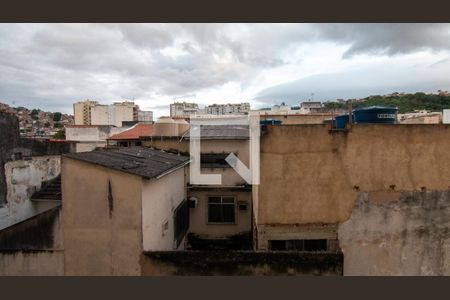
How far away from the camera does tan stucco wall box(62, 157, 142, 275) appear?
7.45 m

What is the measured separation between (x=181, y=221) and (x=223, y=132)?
5023 millimetres

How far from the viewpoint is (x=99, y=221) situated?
24.7 ft

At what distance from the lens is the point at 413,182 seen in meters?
8.60

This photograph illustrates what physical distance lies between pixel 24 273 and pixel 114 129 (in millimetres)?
22875

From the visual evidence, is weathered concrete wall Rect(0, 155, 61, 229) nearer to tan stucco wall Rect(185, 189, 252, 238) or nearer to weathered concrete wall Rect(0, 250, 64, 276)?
weathered concrete wall Rect(0, 250, 64, 276)

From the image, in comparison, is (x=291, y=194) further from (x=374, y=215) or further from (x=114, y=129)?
(x=114, y=129)

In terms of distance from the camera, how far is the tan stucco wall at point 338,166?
28.0 feet

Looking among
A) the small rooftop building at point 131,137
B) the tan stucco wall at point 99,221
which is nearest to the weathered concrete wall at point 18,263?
the tan stucco wall at point 99,221

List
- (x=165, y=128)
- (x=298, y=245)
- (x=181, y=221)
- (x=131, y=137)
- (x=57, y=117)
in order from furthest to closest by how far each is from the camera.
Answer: (x=57, y=117)
(x=131, y=137)
(x=165, y=128)
(x=181, y=221)
(x=298, y=245)

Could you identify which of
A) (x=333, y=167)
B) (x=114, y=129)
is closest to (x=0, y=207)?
(x=333, y=167)

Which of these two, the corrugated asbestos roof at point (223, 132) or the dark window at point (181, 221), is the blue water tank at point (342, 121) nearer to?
the corrugated asbestos roof at point (223, 132)

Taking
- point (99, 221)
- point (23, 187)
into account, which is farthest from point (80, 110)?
point (99, 221)

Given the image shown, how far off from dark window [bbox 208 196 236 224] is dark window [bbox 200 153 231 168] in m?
1.58

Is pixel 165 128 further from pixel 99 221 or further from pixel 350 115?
pixel 350 115
